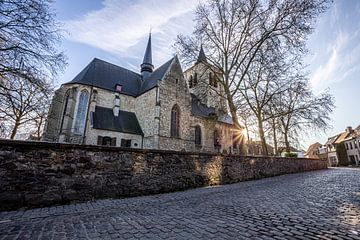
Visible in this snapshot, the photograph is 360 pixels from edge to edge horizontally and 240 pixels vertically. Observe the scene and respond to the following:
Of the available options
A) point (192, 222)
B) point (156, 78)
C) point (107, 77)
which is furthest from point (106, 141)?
point (192, 222)

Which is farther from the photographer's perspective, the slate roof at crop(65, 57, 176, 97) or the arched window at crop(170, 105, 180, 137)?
the arched window at crop(170, 105, 180, 137)

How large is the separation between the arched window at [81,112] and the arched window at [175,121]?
31.4 ft

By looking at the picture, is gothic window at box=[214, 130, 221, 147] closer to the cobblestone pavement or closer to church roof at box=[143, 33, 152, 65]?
church roof at box=[143, 33, 152, 65]

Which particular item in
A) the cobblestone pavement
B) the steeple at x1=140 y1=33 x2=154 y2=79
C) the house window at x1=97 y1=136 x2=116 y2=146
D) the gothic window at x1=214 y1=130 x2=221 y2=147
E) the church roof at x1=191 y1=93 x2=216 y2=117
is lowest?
the cobblestone pavement

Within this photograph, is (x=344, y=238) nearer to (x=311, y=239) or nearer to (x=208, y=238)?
(x=311, y=239)

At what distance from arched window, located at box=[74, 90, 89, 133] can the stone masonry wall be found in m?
15.3

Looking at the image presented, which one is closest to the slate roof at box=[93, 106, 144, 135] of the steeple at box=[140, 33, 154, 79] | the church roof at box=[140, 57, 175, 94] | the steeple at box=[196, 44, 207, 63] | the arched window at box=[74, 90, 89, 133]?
the arched window at box=[74, 90, 89, 133]

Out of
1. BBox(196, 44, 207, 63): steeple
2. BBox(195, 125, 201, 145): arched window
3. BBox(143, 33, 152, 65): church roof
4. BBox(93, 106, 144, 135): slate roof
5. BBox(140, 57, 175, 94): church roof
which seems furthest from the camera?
BBox(143, 33, 152, 65): church roof

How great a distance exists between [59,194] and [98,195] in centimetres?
118

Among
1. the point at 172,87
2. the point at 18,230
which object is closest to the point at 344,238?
the point at 18,230

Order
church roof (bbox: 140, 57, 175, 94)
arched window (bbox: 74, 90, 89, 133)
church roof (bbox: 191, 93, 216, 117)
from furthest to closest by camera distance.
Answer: church roof (bbox: 191, 93, 216, 117), church roof (bbox: 140, 57, 175, 94), arched window (bbox: 74, 90, 89, 133)

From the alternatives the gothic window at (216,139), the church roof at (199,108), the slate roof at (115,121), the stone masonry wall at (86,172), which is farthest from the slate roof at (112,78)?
the stone masonry wall at (86,172)

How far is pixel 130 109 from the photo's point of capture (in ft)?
82.0

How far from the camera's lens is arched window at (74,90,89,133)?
67.6ft
